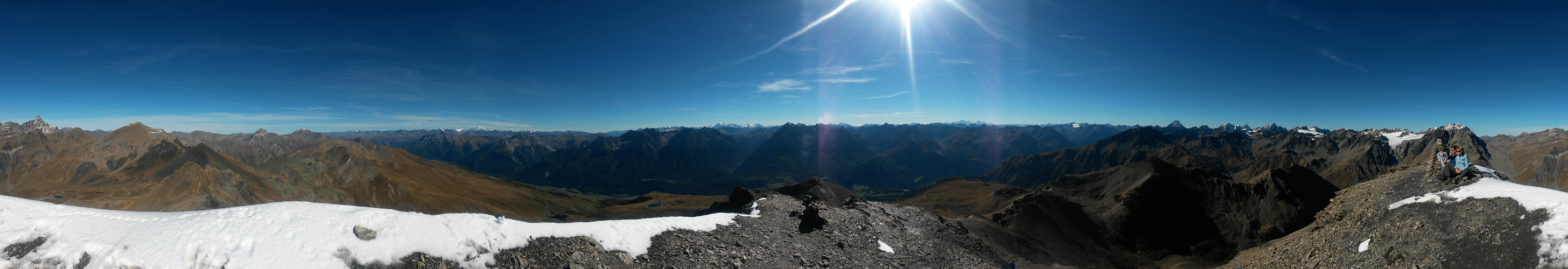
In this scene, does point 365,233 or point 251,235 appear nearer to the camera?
point 251,235

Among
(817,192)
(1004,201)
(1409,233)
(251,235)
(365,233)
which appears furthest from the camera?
(1004,201)

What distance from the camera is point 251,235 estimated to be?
11562mm

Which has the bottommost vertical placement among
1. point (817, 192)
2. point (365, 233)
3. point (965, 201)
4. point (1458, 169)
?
point (965, 201)

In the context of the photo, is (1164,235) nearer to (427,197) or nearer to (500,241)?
(500,241)

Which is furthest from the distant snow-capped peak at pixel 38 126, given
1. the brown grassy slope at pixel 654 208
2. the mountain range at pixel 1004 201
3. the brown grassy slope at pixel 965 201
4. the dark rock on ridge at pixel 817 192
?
the brown grassy slope at pixel 965 201

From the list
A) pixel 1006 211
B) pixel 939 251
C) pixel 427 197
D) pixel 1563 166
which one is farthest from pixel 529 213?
pixel 1563 166

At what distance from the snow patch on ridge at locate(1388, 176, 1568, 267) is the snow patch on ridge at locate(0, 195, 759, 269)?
2895 centimetres

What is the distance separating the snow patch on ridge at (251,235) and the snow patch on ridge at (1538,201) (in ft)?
95.0

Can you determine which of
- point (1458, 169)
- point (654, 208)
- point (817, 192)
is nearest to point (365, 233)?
point (1458, 169)

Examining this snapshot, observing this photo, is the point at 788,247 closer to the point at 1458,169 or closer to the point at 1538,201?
the point at 1538,201

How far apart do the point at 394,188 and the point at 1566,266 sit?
186372 mm

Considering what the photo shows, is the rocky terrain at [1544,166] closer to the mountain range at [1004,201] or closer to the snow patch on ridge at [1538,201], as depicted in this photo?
the mountain range at [1004,201]

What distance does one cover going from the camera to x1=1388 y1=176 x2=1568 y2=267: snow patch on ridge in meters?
11.7

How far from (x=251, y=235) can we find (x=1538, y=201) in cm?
3508
